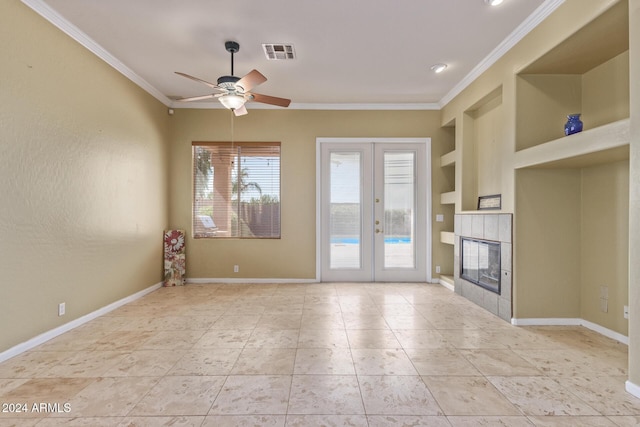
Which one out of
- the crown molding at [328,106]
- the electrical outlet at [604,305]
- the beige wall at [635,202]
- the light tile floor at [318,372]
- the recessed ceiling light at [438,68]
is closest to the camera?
the light tile floor at [318,372]

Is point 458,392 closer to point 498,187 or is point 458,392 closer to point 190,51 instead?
point 498,187

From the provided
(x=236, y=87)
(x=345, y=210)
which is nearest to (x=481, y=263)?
(x=345, y=210)

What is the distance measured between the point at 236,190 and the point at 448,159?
375cm

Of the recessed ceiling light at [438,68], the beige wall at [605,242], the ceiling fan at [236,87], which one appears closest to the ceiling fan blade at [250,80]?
the ceiling fan at [236,87]

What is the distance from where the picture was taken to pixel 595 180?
3.17 m

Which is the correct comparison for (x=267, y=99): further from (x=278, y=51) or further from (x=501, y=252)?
(x=501, y=252)

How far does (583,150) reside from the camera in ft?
8.41

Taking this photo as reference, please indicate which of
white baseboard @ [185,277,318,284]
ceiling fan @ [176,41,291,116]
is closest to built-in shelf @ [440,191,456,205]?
white baseboard @ [185,277,318,284]

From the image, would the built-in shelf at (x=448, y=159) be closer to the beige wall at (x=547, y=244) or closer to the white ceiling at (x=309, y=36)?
the white ceiling at (x=309, y=36)

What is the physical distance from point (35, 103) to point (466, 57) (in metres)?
→ 4.76

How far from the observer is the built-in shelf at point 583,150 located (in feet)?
7.49

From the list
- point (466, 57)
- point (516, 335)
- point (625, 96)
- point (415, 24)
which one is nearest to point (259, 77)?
point (415, 24)

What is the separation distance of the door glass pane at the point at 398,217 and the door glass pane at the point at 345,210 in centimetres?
51

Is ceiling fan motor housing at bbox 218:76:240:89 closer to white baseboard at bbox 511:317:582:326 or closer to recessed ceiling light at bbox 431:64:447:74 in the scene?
recessed ceiling light at bbox 431:64:447:74
